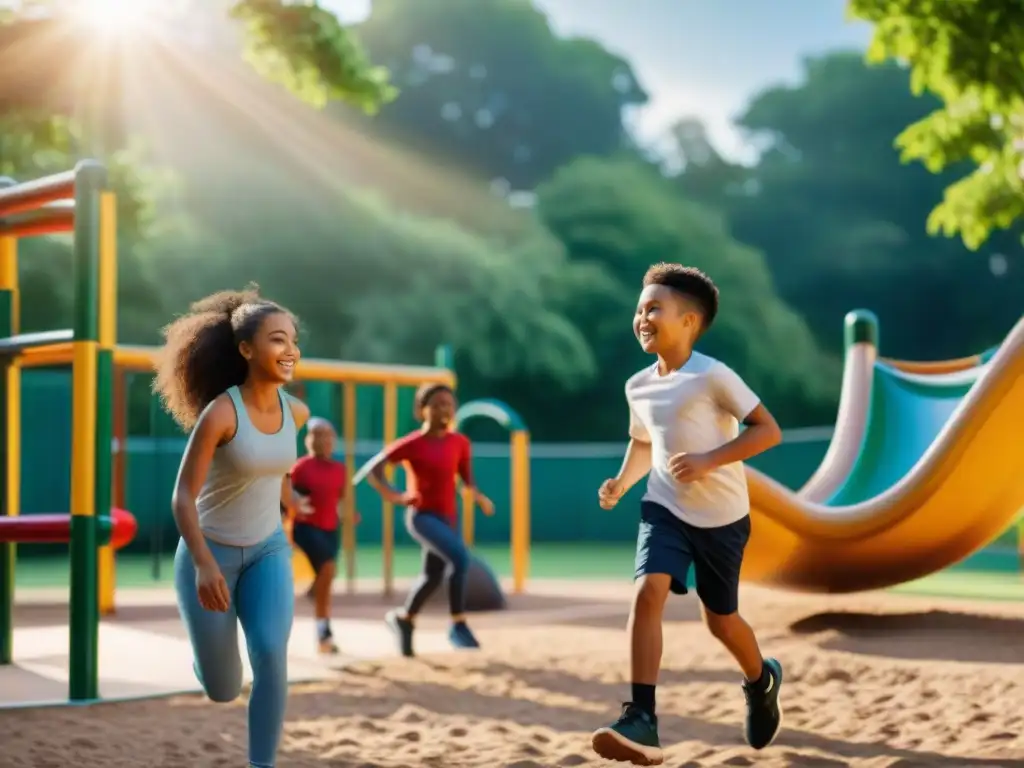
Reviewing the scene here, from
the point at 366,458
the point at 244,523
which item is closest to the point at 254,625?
the point at 244,523

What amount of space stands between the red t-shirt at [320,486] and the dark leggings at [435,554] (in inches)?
35.2

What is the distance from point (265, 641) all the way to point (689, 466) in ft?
4.87

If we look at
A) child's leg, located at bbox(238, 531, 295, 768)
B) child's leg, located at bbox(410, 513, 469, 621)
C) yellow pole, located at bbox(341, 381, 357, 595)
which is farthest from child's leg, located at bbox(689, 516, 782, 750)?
yellow pole, located at bbox(341, 381, 357, 595)

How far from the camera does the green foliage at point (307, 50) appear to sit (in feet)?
45.9

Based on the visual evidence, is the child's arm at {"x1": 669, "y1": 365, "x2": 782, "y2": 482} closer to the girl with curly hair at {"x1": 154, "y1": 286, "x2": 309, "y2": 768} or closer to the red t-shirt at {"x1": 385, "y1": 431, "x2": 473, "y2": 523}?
the girl with curly hair at {"x1": 154, "y1": 286, "x2": 309, "y2": 768}

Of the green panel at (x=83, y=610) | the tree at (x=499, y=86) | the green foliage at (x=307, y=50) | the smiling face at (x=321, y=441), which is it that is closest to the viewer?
the green panel at (x=83, y=610)

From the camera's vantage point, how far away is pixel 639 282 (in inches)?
1517

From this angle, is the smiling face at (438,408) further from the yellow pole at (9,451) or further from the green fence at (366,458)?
the green fence at (366,458)

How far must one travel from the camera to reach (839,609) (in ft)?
34.9

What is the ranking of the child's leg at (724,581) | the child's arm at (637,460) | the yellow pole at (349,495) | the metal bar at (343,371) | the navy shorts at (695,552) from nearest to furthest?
the navy shorts at (695,552), the child's leg at (724,581), the child's arm at (637,460), the metal bar at (343,371), the yellow pole at (349,495)

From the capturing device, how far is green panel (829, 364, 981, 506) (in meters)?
11.2

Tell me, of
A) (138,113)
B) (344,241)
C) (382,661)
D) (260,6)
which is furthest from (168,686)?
(138,113)

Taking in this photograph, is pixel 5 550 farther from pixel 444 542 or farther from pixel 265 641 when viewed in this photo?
pixel 265 641

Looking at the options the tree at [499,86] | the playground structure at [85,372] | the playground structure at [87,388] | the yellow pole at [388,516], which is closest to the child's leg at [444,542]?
the playground structure at [85,372]
